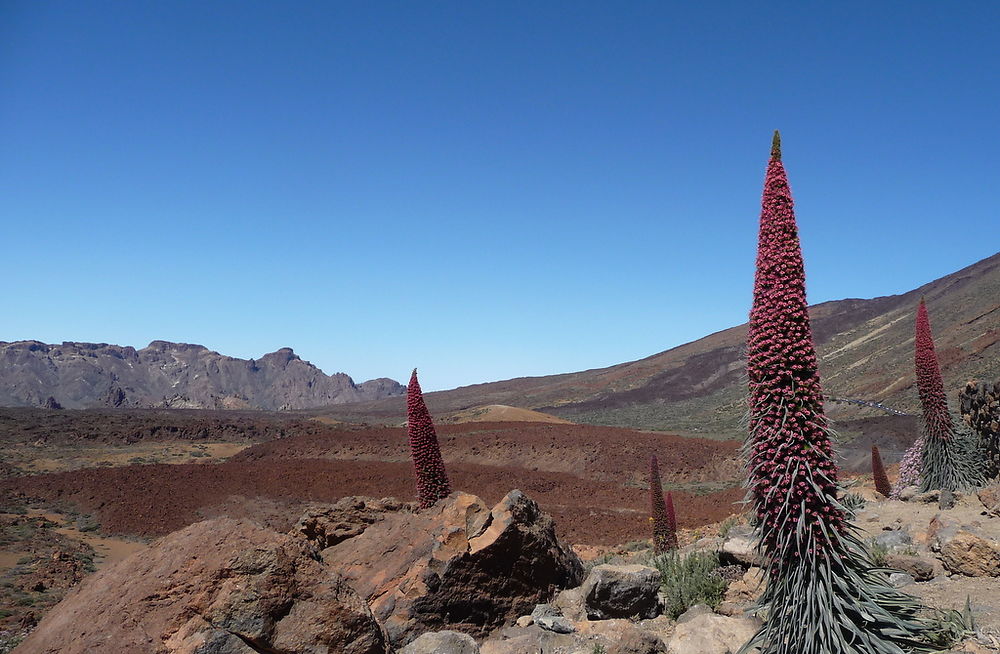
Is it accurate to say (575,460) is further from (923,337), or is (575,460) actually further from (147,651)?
(147,651)

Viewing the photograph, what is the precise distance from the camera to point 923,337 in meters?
7.77

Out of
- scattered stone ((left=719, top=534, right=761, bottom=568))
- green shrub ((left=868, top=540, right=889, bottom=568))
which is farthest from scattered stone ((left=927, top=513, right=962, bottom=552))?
scattered stone ((left=719, top=534, right=761, bottom=568))

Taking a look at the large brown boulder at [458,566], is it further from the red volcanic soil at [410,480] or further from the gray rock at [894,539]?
the red volcanic soil at [410,480]

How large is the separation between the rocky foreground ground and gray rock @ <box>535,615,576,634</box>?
0.07 ft

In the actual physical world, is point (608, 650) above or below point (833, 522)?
below

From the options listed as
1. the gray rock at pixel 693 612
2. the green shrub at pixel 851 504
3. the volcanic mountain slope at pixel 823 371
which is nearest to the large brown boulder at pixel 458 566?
the gray rock at pixel 693 612

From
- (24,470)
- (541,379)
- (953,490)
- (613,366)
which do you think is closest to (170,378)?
(541,379)

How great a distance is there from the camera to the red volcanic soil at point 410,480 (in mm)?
21000

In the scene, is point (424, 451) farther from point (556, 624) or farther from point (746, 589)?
point (746, 589)

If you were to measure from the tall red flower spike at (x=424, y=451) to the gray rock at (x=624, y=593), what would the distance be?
2.26m

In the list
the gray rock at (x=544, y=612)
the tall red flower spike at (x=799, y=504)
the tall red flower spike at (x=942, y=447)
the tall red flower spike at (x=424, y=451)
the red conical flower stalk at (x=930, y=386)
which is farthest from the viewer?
the tall red flower spike at (x=942, y=447)

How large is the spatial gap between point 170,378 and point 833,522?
220 metres

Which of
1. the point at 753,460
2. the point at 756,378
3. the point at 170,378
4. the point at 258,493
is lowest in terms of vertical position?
the point at 258,493

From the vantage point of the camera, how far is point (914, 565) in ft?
16.9
